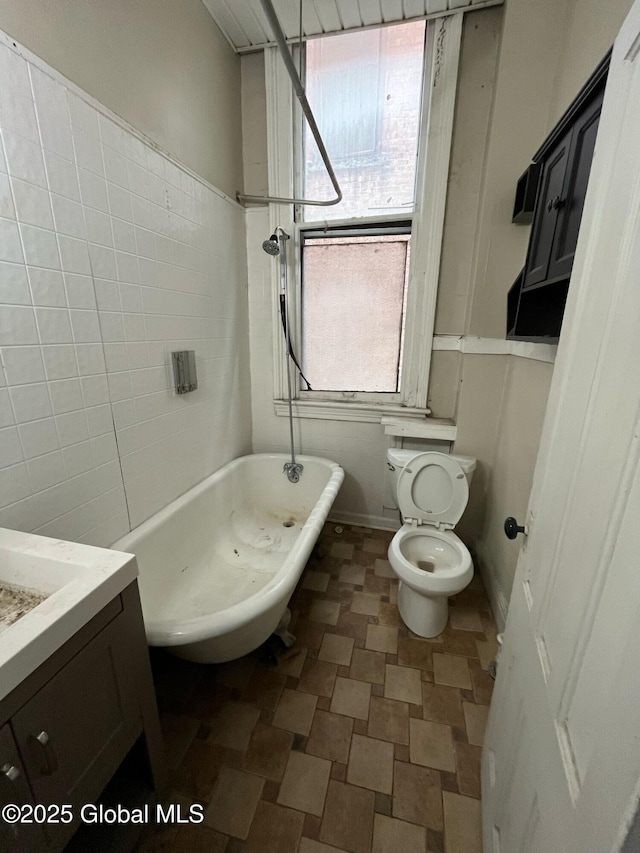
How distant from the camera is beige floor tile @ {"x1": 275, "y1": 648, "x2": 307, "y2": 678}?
143cm

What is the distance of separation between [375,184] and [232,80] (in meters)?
1.01

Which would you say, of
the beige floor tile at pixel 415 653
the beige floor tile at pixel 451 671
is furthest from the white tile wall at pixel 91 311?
the beige floor tile at pixel 451 671

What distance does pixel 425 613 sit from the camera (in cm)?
159

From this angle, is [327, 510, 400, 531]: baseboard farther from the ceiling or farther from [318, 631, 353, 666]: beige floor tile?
the ceiling

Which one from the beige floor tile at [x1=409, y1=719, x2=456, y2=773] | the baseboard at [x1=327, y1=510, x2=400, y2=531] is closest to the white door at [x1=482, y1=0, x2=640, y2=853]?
the beige floor tile at [x1=409, y1=719, x2=456, y2=773]

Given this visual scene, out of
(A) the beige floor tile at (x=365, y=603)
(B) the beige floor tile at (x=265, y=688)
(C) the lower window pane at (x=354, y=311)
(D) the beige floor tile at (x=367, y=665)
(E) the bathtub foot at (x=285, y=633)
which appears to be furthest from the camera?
(C) the lower window pane at (x=354, y=311)

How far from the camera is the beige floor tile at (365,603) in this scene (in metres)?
1.75

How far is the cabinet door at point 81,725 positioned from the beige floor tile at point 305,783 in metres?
0.55

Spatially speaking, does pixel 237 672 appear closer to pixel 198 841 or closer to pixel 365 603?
pixel 198 841

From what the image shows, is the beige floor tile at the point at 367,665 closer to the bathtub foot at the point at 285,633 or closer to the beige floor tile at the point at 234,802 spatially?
the bathtub foot at the point at 285,633

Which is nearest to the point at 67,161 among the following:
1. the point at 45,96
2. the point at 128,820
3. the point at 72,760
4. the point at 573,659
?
the point at 45,96

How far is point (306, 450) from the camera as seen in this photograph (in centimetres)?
247

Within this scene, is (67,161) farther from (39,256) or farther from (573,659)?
(573,659)

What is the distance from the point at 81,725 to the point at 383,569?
1621 mm
